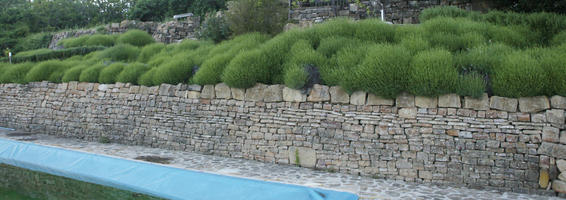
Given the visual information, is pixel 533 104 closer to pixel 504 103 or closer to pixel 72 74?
pixel 504 103

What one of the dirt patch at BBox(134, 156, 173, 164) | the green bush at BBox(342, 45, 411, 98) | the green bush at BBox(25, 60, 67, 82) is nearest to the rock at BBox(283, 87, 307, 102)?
the green bush at BBox(342, 45, 411, 98)

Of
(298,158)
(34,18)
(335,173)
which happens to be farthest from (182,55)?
(34,18)

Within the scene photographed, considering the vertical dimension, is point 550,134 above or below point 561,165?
above

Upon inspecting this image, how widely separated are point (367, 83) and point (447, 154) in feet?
5.35

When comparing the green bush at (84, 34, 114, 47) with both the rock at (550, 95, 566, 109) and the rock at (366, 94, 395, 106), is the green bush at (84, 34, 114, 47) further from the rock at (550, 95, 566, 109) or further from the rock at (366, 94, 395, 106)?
the rock at (550, 95, 566, 109)

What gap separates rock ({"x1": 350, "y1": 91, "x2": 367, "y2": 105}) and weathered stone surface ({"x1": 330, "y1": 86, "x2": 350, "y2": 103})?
0.28 feet

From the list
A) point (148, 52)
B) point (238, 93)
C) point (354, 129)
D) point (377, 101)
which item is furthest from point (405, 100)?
point (148, 52)

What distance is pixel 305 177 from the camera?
643 cm

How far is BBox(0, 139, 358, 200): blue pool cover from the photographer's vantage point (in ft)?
17.3

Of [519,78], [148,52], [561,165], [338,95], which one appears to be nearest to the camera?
[561,165]

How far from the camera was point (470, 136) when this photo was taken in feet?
19.2

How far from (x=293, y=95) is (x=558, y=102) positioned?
13.2 feet

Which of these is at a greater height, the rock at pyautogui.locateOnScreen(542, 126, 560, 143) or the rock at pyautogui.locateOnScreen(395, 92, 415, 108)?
the rock at pyautogui.locateOnScreen(395, 92, 415, 108)

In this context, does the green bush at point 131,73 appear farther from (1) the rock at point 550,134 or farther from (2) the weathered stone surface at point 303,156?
(1) the rock at point 550,134
